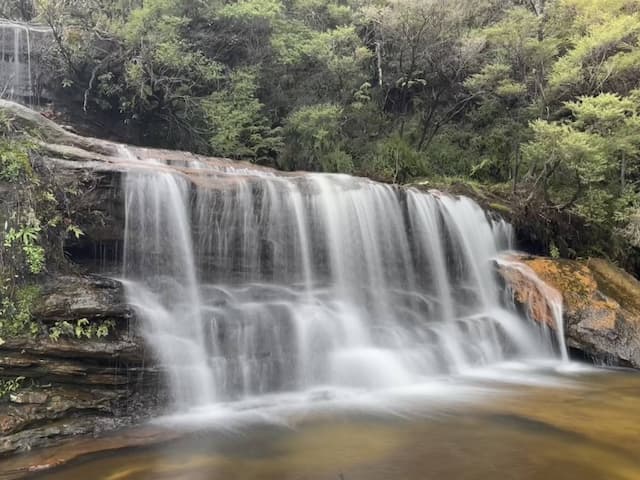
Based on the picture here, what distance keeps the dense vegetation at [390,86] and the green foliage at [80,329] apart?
943 centimetres

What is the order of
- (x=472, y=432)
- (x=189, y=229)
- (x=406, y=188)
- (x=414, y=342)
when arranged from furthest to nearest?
(x=406, y=188) → (x=414, y=342) → (x=189, y=229) → (x=472, y=432)

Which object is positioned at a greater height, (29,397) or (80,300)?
(80,300)

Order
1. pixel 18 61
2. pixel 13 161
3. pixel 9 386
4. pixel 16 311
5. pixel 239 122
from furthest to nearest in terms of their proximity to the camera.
Result: pixel 239 122 → pixel 18 61 → pixel 13 161 → pixel 16 311 → pixel 9 386

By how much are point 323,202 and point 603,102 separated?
7.59 m

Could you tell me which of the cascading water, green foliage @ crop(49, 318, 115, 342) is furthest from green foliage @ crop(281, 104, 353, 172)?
green foliage @ crop(49, 318, 115, 342)

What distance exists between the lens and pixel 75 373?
216 inches

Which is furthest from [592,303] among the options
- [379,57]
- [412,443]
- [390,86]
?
[379,57]

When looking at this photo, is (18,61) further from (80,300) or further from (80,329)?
(80,329)

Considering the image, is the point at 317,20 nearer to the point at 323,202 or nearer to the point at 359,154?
the point at 359,154

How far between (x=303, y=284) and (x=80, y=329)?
400 cm

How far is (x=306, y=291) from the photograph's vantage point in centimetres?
867

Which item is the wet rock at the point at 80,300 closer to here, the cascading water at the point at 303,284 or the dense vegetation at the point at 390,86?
the cascading water at the point at 303,284

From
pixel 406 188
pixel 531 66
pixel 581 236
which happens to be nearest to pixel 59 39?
pixel 406 188

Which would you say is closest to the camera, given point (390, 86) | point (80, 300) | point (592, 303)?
point (80, 300)
